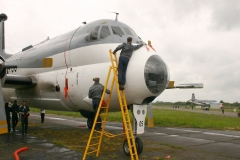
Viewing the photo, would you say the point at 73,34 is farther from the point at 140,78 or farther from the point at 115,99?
the point at 140,78

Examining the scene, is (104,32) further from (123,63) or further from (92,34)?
(123,63)

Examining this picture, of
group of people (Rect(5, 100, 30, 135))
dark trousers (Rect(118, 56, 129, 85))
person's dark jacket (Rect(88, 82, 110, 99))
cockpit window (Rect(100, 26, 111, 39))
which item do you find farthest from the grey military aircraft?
group of people (Rect(5, 100, 30, 135))

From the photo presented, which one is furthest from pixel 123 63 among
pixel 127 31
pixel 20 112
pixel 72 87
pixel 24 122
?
pixel 24 122

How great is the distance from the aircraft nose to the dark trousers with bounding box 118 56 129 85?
1.79 feet

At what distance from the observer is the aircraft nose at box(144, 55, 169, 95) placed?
6.21 m

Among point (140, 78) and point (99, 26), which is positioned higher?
point (99, 26)

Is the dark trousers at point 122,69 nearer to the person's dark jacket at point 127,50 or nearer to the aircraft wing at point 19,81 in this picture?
the person's dark jacket at point 127,50

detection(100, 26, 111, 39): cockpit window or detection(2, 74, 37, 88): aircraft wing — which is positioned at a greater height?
detection(100, 26, 111, 39): cockpit window

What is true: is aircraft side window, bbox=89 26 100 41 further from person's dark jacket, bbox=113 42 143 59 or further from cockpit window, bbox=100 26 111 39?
person's dark jacket, bbox=113 42 143 59

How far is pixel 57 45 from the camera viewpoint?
10.3m

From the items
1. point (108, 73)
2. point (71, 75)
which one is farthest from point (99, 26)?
point (108, 73)

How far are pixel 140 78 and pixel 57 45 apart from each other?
5.33 meters

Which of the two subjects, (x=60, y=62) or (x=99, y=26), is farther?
(x=60, y=62)

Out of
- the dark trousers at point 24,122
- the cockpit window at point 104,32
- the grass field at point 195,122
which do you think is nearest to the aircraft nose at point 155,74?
the cockpit window at point 104,32
